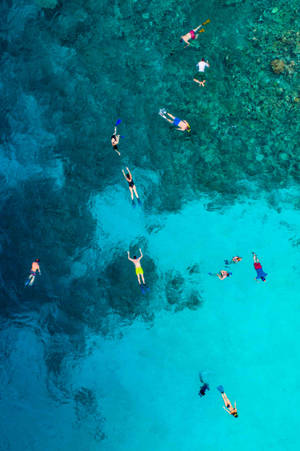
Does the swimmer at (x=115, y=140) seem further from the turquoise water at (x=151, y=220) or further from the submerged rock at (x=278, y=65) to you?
the submerged rock at (x=278, y=65)

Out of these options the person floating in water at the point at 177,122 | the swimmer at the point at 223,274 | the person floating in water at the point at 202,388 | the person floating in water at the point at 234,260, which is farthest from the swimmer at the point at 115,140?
the person floating in water at the point at 202,388

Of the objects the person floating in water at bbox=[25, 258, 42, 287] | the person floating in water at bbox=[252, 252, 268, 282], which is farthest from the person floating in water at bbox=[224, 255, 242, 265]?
the person floating in water at bbox=[25, 258, 42, 287]

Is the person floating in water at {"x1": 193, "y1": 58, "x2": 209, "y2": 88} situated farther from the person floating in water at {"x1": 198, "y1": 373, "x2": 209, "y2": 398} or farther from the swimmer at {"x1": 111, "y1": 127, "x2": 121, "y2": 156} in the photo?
the person floating in water at {"x1": 198, "y1": 373, "x2": 209, "y2": 398}

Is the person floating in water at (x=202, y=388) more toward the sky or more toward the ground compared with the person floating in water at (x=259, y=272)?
more toward the ground

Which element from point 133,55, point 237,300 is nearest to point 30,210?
point 133,55

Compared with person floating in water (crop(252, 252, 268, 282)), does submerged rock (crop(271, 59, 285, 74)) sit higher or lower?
higher

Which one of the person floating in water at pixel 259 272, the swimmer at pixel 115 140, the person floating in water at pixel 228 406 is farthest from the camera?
the swimmer at pixel 115 140

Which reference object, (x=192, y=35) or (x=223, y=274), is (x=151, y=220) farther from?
(x=192, y=35)

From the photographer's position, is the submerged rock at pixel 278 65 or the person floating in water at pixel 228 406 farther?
the submerged rock at pixel 278 65
